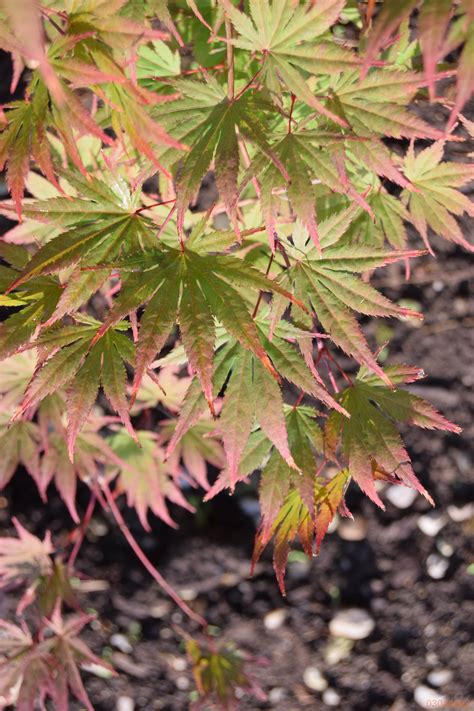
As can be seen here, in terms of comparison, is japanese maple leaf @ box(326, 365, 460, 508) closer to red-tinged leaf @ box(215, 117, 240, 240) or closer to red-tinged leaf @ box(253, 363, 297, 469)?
red-tinged leaf @ box(253, 363, 297, 469)

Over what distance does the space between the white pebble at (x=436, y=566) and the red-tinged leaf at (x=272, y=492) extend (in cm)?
106

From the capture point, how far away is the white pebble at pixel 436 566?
1.79m

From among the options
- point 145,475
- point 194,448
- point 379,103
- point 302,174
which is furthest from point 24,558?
point 379,103

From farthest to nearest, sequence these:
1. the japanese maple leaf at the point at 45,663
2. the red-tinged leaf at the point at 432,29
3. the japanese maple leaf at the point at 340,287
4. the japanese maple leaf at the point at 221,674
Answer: the japanese maple leaf at the point at 221,674 < the japanese maple leaf at the point at 45,663 < the japanese maple leaf at the point at 340,287 < the red-tinged leaf at the point at 432,29

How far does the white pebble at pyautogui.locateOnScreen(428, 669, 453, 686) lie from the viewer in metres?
1.74

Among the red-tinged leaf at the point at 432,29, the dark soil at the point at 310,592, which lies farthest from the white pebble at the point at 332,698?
the red-tinged leaf at the point at 432,29

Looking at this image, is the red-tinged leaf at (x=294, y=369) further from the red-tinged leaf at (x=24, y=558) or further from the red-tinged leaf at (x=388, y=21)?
the red-tinged leaf at (x=24, y=558)

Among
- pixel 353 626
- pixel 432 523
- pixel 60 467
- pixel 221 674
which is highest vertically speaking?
pixel 60 467

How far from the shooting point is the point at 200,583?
71.7 inches

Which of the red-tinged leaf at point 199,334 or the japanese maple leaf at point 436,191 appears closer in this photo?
the red-tinged leaf at point 199,334

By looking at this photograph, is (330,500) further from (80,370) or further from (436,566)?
(436,566)

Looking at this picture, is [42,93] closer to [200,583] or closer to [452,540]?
[200,583]

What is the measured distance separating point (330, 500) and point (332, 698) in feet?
3.60

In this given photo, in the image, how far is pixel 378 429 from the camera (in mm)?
892
